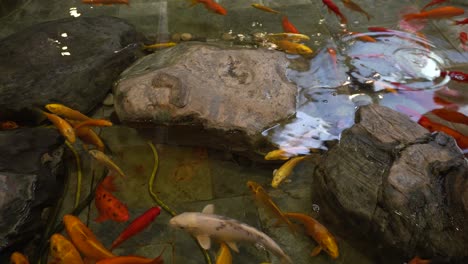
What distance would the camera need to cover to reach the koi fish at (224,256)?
2.87m

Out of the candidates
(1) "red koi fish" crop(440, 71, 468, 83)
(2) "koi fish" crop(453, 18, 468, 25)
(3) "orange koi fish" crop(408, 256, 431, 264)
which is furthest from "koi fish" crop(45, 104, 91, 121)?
(2) "koi fish" crop(453, 18, 468, 25)

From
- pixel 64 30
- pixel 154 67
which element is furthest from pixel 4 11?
pixel 154 67

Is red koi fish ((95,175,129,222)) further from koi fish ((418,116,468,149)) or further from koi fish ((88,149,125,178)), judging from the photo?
koi fish ((418,116,468,149))

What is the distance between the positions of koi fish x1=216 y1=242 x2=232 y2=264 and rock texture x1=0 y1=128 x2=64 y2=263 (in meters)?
1.61

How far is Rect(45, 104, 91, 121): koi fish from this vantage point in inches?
151

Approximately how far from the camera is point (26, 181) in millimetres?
3287

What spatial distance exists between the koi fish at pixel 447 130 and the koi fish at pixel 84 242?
3.24 m

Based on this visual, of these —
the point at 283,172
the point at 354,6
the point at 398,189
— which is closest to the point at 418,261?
the point at 398,189

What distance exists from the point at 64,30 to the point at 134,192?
2.61 m

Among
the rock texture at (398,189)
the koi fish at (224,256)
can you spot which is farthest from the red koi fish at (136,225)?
the rock texture at (398,189)

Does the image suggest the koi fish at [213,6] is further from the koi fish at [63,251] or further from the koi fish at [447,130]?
the koi fish at [63,251]

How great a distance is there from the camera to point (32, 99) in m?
4.09

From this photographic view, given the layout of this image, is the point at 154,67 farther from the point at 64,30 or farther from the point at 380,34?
the point at 380,34

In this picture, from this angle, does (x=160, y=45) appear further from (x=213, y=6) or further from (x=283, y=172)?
(x=283, y=172)
